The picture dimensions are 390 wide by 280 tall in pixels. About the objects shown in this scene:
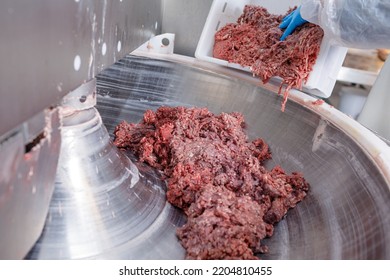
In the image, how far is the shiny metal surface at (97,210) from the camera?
2.69 ft

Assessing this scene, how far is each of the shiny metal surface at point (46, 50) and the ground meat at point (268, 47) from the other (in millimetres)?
716

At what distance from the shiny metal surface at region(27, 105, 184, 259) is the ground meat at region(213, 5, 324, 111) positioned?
0.67m

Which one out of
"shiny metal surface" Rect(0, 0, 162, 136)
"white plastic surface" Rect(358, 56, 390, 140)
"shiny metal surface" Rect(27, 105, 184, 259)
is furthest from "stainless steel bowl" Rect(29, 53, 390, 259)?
"white plastic surface" Rect(358, 56, 390, 140)

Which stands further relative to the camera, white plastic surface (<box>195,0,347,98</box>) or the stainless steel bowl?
white plastic surface (<box>195,0,347,98</box>)

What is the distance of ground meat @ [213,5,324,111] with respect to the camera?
4.22ft

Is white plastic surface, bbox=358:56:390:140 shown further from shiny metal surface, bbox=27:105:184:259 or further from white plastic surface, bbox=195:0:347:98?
shiny metal surface, bbox=27:105:184:259

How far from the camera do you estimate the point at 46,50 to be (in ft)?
1.90

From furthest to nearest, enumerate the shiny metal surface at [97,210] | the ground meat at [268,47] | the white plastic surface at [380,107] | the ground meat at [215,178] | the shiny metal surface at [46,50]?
the white plastic surface at [380,107] < the ground meat at [268,47] < the ground meat at [215,178] < the shiny metal surface at [97,210] < the shiny metal surface at [46,50]

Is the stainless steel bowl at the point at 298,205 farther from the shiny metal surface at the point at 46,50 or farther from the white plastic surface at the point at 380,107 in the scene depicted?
the white plastic surface at the point at 380,107

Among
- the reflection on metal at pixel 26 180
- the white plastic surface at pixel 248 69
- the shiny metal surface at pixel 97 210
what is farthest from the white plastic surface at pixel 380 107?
the reflection on metal at pixel 26 180

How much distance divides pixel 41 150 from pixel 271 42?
41.5 inches

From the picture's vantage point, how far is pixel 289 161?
1.26m

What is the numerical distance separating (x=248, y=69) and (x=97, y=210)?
35.3 inches
